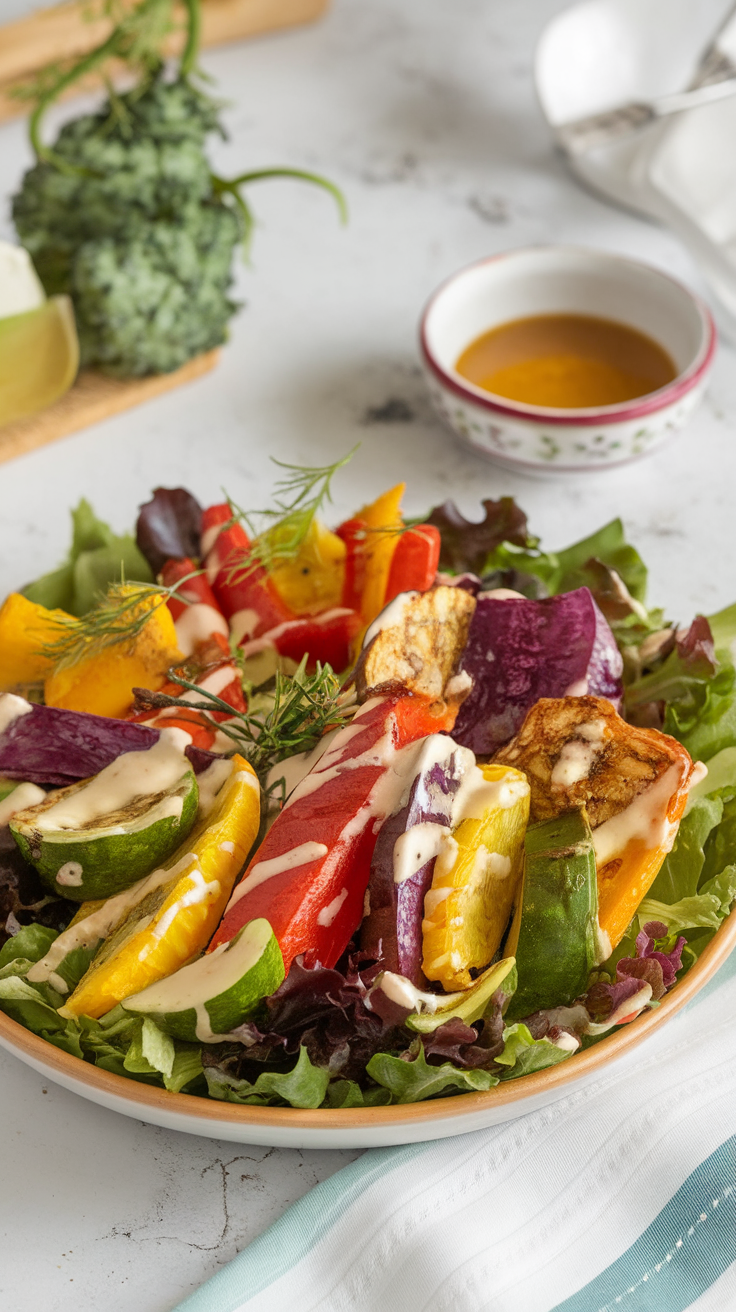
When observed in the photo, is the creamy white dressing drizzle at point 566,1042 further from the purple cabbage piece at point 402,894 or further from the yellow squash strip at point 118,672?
the yellow squash strip at point 118,672

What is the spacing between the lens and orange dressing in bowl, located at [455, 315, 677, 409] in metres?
2.89

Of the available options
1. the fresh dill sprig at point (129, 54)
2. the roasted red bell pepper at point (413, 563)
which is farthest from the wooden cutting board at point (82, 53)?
the roasted red bell pepper at point (413, 563)

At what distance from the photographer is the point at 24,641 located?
79.7 inches

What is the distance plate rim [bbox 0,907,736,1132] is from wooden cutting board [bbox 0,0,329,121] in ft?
9.99

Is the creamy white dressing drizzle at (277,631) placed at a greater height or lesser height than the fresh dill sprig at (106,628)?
lesser

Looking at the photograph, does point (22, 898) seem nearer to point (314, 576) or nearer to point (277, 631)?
point (277, 631)

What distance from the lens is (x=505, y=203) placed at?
3.79 m

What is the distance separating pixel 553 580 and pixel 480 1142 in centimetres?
101

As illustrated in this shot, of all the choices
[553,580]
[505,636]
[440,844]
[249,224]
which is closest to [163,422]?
[249,224]

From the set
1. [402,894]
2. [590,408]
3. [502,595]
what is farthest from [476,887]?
[590,408]

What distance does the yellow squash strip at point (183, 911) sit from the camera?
1.53 metres

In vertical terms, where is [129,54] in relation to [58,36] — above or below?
above

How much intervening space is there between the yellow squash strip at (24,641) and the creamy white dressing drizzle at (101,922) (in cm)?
48

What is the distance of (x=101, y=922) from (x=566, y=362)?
6.05 ft
